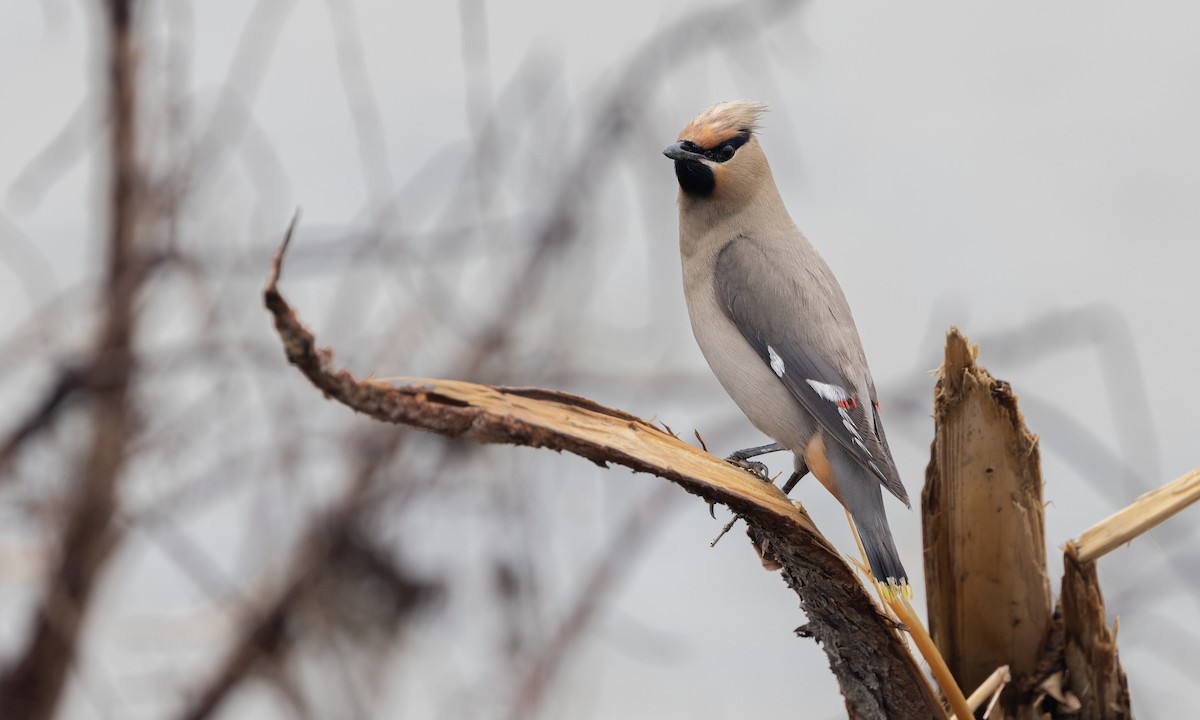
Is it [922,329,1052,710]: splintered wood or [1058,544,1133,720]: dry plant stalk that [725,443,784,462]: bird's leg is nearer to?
[922,329,1052,710]: splintered wood

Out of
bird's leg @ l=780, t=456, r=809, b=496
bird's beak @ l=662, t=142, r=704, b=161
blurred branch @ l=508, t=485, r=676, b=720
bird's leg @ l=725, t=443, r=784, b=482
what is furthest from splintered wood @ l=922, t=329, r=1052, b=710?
blurred branch @ l=508, t=485, r=676, b=720

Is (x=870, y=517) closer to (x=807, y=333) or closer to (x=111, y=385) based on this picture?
(x=807, y=333)

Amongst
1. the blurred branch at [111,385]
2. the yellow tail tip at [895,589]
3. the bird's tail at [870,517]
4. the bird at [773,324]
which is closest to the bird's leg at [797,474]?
the bird at [773,324]

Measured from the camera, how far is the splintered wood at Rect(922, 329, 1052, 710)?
2221mm

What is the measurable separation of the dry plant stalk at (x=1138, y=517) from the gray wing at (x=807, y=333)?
1.30ft

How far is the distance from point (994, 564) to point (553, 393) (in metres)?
0.81

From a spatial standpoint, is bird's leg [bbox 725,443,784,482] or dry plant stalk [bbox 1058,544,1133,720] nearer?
dry plant stalk [bbox 1058,544,1133,720]

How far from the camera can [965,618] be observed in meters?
2.28

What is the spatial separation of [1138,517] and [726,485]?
639 mm

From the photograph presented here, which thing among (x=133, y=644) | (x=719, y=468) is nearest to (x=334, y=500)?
(x=133, y=644)

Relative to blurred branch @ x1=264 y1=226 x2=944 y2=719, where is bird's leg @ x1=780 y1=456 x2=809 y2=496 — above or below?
above

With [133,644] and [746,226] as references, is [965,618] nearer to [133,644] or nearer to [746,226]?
[746,226]

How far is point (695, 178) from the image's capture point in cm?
290

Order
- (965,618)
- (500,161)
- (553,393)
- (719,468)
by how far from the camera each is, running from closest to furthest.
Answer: (553,393)
(719,468)
(965,618)
(500,161)
